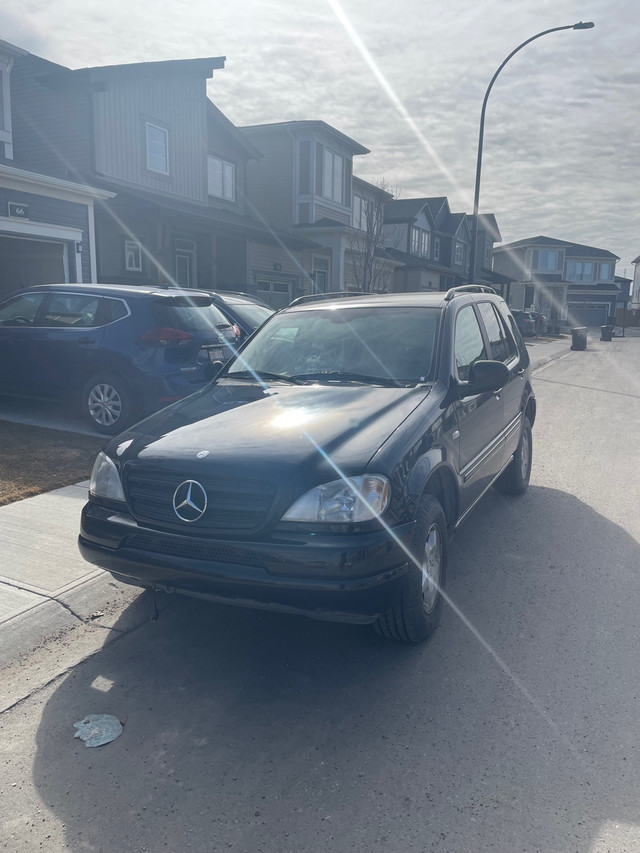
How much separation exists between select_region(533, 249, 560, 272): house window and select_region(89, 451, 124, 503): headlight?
75166 millimetres

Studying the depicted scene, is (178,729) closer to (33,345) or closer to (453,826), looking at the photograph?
(453,826)

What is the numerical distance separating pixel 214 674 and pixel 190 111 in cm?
2127

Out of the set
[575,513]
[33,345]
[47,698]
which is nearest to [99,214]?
[33,345]

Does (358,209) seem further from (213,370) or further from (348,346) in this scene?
(348,346)

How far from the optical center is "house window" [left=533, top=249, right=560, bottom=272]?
73750 millimetres

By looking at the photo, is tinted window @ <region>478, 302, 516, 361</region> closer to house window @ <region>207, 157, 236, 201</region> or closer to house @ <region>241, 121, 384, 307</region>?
house window @ <region>207, 157, 236, 201</region>

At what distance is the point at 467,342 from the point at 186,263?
18467 mm

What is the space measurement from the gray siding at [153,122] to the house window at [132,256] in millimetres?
1715

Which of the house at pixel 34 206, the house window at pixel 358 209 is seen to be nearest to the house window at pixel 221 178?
the house at pixel 34 206

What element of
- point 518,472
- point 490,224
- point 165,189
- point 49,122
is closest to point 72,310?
point 518,472

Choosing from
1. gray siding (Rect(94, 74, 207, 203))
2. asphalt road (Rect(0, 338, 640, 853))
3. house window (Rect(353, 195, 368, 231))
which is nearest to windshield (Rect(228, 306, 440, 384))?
asphalt road (Rect(0, 338, 640, 853))

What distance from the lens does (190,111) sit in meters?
21.6

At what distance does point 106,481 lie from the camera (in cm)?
382

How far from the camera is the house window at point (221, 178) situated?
23766 millimetres
